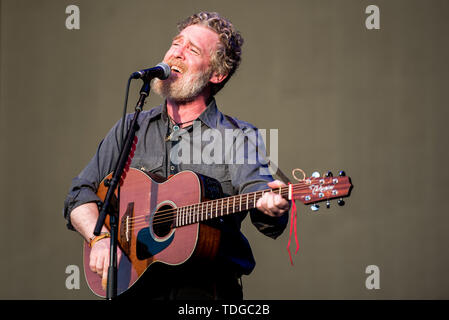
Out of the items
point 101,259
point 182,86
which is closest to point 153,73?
point 182,86

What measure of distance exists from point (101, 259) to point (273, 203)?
0.87m

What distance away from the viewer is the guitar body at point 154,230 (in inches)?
96.5

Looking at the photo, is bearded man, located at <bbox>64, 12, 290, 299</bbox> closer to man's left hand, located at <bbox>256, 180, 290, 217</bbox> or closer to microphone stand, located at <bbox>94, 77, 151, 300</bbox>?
man's left hand, located at <bbox>256, 180, 290, 217</bbox>

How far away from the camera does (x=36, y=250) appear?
14.9 ft

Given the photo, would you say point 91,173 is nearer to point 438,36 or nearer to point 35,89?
point 35,89

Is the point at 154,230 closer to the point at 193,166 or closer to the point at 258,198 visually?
the point at 193,166

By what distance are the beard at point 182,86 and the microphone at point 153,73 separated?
243mm

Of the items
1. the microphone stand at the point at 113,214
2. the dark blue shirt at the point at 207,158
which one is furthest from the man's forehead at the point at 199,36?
the microphone stand at the point at 113,214

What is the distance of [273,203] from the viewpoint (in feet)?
7.62

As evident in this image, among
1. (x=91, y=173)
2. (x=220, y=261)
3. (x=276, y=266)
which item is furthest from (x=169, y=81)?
(x=276, y=266)

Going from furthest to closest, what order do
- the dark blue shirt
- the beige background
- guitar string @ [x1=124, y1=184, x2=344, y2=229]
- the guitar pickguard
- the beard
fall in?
1. the beige background
2. the beard
3. the dark blue shirt
4. the guitar pickguard
5. guitar string @ [x1=124, y1=184, x2=344, y2=229]

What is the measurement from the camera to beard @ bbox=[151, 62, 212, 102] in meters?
2.95

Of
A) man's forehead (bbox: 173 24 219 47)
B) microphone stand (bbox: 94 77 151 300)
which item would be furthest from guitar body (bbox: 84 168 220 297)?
man's forehead (bbox: 173 24 219 47)

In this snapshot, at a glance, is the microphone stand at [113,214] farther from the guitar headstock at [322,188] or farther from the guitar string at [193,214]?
the guitar headstock at [322,188]
